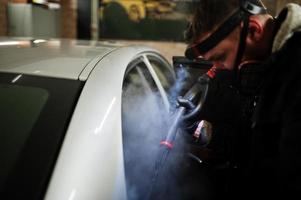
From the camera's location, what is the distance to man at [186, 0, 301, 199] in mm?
1235

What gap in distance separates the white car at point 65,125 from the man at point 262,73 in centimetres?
42

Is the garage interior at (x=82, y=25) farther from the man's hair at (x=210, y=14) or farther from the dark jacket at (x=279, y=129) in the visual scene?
the dark jacket at (x=279, y=129)

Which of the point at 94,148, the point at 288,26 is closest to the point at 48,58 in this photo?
the point at 94,148

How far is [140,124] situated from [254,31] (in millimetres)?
749

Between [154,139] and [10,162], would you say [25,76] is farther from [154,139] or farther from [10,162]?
[154,139]

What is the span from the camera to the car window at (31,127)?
1302 mm

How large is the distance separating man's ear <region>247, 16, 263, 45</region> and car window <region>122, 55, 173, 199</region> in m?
0.58

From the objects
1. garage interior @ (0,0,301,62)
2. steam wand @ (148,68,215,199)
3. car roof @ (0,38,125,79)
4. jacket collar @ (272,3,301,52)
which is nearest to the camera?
jacket collar @ (272,3,301,52)

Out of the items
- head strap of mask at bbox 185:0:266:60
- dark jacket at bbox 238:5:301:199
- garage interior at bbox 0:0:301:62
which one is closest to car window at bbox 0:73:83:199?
head strap of mask at bbox 185:0:266:60

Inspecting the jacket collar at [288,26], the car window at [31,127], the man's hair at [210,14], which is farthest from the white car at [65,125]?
the jacket collar at [288,26]

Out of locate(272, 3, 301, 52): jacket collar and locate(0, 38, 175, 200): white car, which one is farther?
locate(272, 3, 301, 52): jacket collar

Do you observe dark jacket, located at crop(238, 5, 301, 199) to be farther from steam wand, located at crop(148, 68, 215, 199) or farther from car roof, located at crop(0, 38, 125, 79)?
car roof, located at crop(0, 38, 125, 79)

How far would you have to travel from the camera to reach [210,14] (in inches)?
69.3

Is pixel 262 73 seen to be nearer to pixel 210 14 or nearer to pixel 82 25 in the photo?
pixel 210 14
